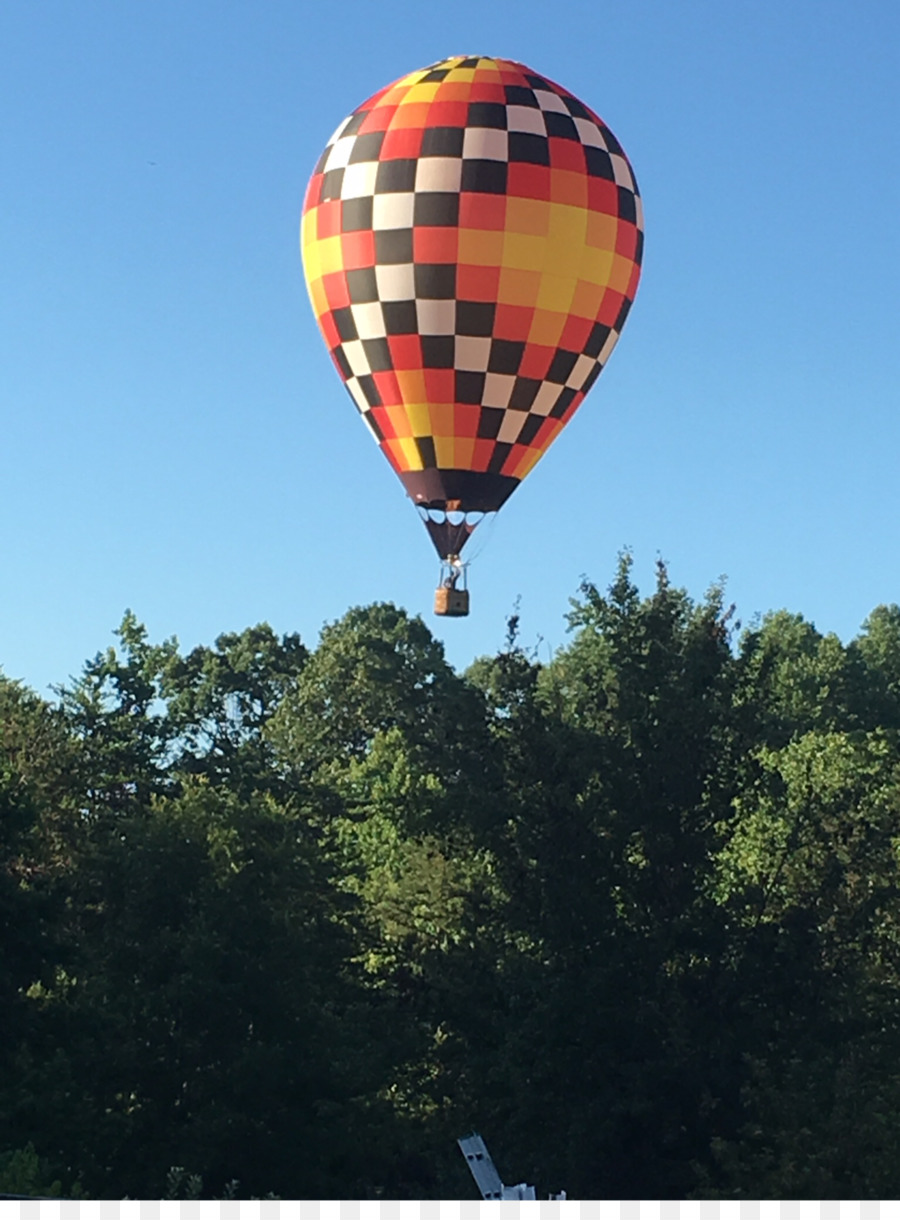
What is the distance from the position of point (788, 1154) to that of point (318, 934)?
14.3m

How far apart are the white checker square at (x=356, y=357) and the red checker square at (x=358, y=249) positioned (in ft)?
3.88

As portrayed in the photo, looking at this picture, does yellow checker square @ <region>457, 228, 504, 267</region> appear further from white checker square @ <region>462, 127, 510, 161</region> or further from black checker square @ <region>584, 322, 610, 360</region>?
black checker square @ <region>584, 322, 610, 360</region>

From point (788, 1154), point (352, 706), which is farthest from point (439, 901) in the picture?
point (352, 706)

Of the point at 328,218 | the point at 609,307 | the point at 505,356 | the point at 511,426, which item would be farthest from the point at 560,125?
the point at 511,426

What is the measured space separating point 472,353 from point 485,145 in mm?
3133

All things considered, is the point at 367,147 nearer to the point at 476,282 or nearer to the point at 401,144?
the point at 401,144

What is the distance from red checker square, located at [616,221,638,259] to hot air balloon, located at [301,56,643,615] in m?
0.04

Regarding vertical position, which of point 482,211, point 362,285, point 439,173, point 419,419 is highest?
point 439,173

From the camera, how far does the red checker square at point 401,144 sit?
31109mm

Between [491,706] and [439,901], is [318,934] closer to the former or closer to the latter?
[439,901]

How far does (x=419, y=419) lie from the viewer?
31.4 metres

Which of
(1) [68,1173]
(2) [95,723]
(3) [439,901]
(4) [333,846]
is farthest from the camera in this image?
(2) [95,723]

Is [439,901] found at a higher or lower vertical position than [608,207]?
lower

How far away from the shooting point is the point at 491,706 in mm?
44594
